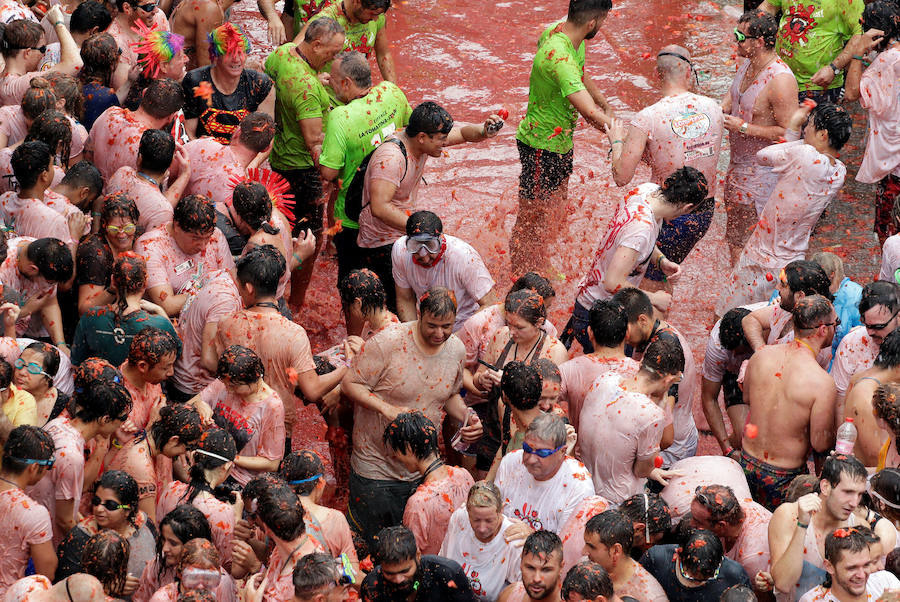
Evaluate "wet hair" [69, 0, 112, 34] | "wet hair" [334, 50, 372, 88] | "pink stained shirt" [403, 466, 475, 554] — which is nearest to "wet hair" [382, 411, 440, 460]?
"pink stained shirt" [403, 466, 475, 554]

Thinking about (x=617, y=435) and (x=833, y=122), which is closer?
(x=617, y=435)

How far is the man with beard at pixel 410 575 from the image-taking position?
15.4ft

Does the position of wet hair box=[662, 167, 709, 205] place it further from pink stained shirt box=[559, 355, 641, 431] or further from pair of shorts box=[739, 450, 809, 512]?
pair of shorts box=[739, 450, 809, 512]

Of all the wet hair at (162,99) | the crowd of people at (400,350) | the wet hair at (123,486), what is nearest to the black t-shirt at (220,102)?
the crowd of people at (400,350)

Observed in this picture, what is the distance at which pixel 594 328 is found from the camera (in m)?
5.99

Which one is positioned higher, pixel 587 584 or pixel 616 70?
pixel 587 584

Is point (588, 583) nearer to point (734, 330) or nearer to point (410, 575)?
point (410, 575)

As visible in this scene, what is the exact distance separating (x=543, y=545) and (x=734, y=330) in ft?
8.23

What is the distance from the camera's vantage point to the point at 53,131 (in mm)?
6855

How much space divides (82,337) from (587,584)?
3.10m

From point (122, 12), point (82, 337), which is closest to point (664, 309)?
point (82, 337)

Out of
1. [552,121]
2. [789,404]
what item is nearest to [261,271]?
[789,404]

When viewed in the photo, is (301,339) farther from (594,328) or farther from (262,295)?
(594,328)

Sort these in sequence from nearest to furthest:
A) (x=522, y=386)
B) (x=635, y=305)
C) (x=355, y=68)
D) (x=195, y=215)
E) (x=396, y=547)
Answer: (x=396, y=547), (x=522, y=386), (x=635, y=305), (x=195, y=215), (x=355, y=68)
